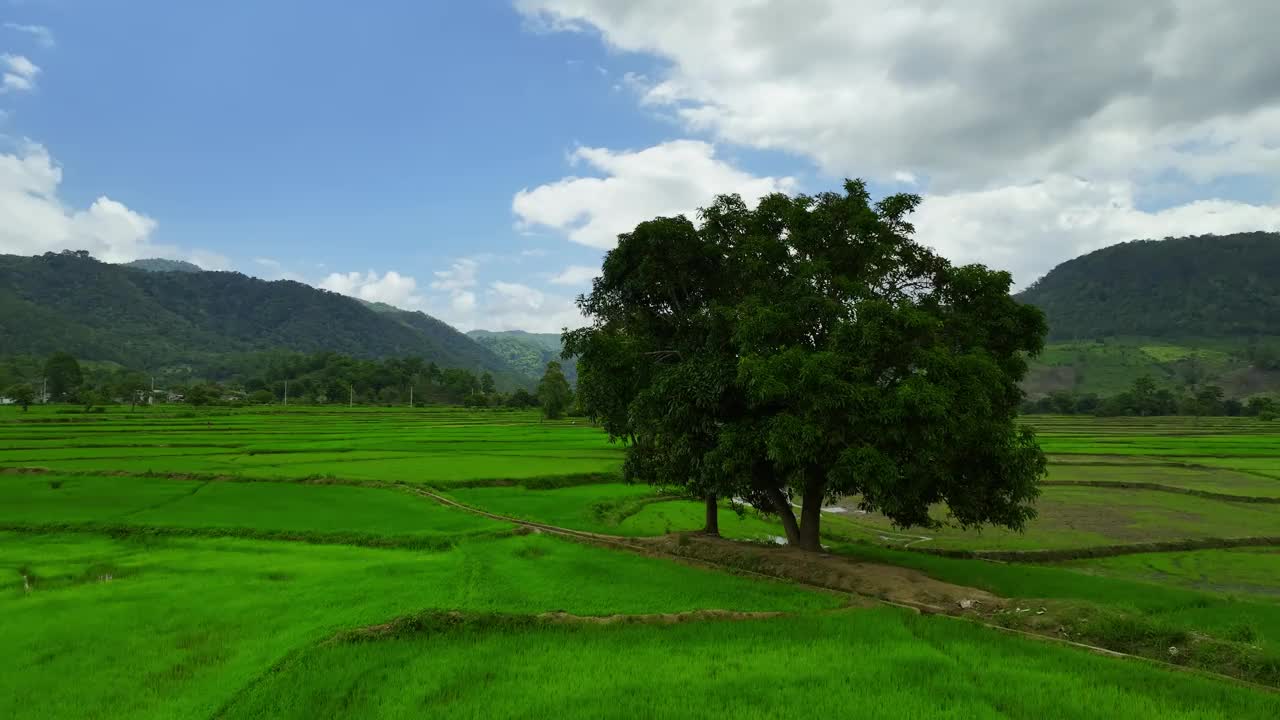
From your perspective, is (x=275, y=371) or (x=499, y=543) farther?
(x=275, y=371)

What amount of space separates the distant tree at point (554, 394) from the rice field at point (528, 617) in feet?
225

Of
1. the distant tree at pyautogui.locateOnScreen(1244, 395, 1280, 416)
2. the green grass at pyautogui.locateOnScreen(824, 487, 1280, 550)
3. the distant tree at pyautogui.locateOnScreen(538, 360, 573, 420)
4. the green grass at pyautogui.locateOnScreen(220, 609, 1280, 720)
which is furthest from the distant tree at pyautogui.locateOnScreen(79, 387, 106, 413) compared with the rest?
the distant tree at pyautogui.locateOnScreen(1244, 395, 1280, 416)

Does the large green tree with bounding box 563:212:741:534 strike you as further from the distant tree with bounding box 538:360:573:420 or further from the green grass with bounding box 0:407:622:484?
the distant tree with bounding box 538:360:573:420

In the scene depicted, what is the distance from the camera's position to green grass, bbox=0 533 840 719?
9766 mm

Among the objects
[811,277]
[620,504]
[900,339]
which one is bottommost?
[620,504]

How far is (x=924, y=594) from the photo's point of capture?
47.3 ft

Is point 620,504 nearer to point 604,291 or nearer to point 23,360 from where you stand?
point 604,291

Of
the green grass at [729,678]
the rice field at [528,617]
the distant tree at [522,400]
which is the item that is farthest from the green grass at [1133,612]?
the distant tree at [522,400]

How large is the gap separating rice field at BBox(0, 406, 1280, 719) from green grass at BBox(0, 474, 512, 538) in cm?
20

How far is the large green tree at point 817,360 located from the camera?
15.4m

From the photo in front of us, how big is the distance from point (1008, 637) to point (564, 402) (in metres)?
94.7

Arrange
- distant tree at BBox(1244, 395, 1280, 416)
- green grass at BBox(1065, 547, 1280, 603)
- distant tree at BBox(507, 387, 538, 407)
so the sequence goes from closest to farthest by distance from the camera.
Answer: green grass at BBox(1065, 547, 1280, 603)
distant tree at BBox(1244, 395, 1280, 416)
distant tree at BBox(507, 387, 538, 407)

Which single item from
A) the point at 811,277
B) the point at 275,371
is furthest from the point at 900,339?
the point at 275,371

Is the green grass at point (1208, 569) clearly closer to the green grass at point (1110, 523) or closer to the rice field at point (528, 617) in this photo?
the rice field at point (528, 617)
